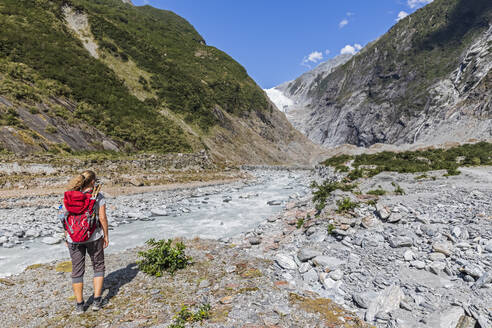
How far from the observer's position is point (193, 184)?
27.4 m

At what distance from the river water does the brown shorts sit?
4.95 metres

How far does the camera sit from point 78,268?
4906 mm

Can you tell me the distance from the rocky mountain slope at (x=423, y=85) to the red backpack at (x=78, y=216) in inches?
2760

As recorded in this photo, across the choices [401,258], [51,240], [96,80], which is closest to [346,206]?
[401,258]

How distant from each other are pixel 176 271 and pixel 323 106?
16798 centimetres

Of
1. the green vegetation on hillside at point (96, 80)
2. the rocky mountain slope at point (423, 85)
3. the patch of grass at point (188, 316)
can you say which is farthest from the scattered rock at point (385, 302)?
the rocky mountain slope at point (423, 85)

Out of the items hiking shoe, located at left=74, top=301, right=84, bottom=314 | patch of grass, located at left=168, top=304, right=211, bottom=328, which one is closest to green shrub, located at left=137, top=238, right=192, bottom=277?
hiking shoe, located at left=74, top=301, right=84, bottom=314

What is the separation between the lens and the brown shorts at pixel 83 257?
4871 millimetres

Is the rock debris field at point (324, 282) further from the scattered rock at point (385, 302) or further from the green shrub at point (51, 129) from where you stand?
the green shrub at point (51, 129)

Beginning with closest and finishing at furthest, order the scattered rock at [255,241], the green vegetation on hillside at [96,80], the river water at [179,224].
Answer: the river water at [179,224], the scattered rock at [255,241], the green vegetation on hillside at [96,80]

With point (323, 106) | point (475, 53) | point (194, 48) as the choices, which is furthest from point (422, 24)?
point (194, 48)

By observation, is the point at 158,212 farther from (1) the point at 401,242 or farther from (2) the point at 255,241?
(1) the point at 401,242

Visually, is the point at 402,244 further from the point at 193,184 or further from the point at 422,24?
the point at 422,24

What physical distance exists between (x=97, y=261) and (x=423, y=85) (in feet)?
390
